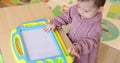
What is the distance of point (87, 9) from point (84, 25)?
3.4 inches

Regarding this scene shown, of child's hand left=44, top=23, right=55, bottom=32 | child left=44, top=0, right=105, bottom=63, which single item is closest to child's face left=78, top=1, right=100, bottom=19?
child left=44, top=0, right=105, bottom=63

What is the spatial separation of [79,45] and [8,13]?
368 mm

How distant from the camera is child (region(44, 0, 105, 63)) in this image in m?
0.72

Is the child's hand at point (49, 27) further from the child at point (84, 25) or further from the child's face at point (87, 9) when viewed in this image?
the child's face at point (87, 9)

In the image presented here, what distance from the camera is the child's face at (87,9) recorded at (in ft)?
2.33

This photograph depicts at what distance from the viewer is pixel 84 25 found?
79cm

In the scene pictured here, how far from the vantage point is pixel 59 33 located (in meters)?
0.82

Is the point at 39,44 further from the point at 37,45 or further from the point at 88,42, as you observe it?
the point at 88,42

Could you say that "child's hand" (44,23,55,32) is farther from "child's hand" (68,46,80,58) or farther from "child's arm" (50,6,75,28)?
"child's hand" (68,46,80,58)

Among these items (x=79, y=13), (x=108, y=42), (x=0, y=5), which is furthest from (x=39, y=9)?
(x=0, y=5)

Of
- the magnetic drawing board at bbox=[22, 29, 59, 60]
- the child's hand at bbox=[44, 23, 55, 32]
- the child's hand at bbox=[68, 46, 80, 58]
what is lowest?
the child's hand at bbox=[68, 46, 80, 58]

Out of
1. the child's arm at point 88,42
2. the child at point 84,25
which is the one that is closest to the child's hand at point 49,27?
the child at point 84,25

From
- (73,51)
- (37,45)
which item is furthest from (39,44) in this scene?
(73,51)

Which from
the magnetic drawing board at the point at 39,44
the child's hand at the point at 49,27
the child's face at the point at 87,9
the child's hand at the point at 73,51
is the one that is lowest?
the child's hand at the point at 73,51
